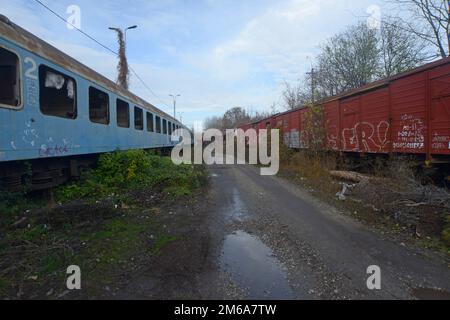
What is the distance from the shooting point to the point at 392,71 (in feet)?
67.8

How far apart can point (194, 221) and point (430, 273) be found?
3.39m

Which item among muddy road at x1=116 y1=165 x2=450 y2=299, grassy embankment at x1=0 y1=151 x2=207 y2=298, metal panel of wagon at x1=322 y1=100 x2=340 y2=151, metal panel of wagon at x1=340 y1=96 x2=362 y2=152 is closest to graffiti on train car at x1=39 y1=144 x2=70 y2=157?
grassy embankment at x1=0 y1=151 x2=207 y2=298

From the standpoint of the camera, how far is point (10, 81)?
4496mm

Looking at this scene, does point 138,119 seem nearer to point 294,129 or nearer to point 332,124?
point 332,124

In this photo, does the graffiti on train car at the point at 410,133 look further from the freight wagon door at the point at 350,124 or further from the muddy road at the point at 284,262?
the muddy road at the point at 284,262

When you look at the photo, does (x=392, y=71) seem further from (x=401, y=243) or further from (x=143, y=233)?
(x=143, y=233)

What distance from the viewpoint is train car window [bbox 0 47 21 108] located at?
4.40m

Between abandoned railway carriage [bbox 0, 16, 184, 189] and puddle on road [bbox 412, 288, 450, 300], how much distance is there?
18.1 ft

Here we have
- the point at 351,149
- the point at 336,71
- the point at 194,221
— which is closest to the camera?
the point at 194,221

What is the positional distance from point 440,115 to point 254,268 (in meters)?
6.02

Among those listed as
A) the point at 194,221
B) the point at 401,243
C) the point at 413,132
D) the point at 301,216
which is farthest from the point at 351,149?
the point at 194,221

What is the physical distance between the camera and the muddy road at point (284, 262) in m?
2.71

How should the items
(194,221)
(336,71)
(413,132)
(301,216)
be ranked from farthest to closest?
1. (336,71)
2. (413,132)
3. (301,216)
4. (194,221)

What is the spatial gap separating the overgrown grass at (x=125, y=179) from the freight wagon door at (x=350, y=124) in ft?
19.4
